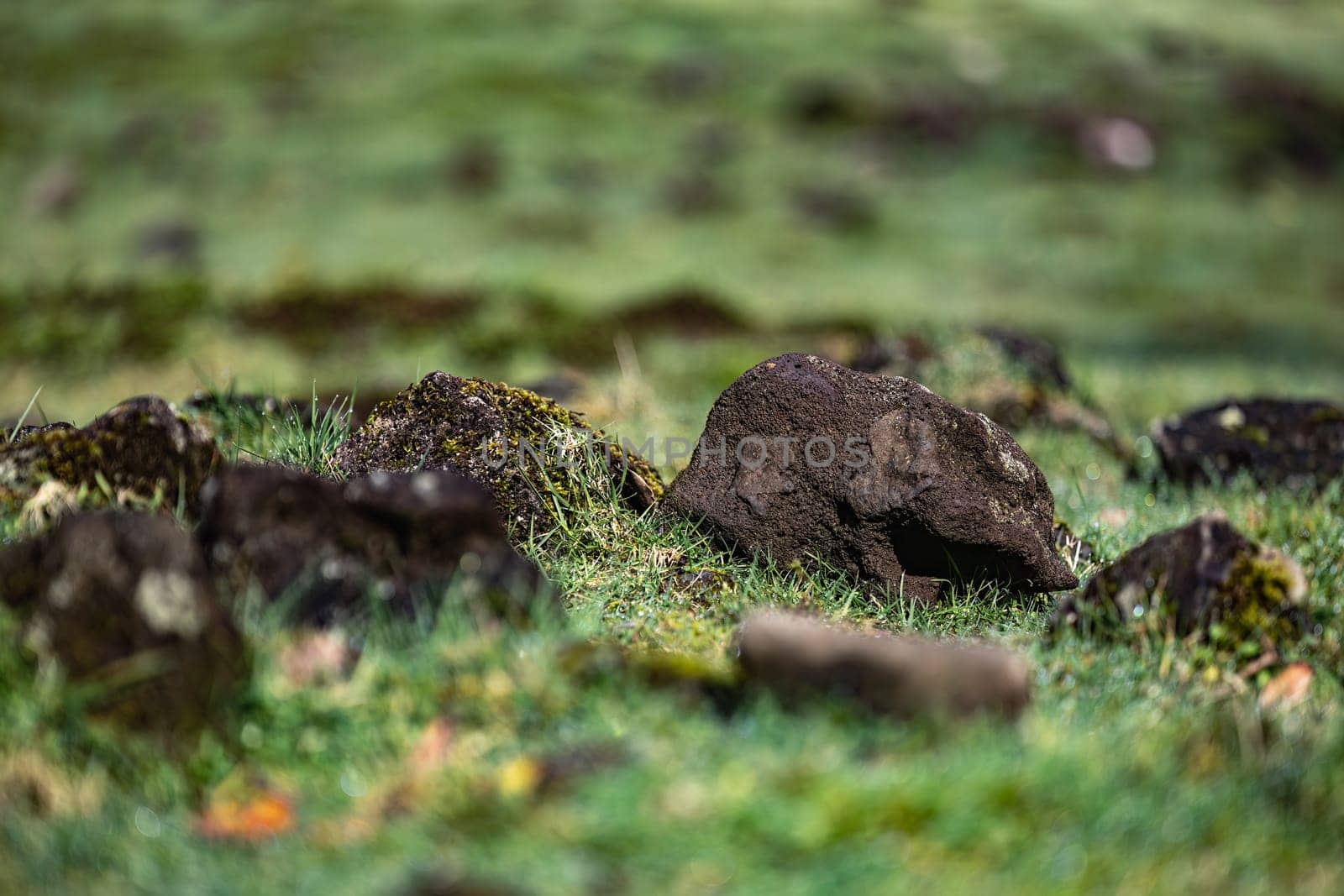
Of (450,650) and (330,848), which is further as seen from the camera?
(450,650)

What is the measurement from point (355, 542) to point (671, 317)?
43.5 ft

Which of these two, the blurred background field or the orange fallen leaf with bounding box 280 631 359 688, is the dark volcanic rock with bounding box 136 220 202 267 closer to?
the blurred background field

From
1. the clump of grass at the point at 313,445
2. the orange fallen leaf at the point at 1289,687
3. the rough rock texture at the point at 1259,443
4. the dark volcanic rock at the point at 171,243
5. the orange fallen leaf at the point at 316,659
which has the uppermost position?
the orange fallen leaf at the point at 316,659

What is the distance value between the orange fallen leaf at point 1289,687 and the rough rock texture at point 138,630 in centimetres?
334

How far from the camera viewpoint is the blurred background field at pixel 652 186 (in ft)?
52.3

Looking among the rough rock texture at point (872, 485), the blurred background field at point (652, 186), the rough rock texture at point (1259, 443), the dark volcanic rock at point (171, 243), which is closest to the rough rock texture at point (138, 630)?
the rough rock texture at point (872, 485)

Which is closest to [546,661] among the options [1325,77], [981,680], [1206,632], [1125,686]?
[981,680]

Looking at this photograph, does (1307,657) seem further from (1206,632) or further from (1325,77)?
(1325,77)

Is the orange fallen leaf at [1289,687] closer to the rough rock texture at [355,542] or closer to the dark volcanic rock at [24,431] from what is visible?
the rough rock texture at [355,542]

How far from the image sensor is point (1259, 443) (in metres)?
7.36

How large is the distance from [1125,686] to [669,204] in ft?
59.8

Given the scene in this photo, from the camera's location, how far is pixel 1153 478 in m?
7.72

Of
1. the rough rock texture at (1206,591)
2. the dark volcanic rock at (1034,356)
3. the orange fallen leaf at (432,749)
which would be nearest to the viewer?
the orange fallen leaf at (432,749)

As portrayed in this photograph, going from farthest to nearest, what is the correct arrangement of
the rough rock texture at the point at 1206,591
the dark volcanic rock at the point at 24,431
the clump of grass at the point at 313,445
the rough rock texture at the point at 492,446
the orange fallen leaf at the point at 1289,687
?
the clump of grass at the point at 313,445 → the rough rock texture at the point at 492,446 → the dark volcanic rock at the point at 24,431 → the rough rock texture at the point at 1206,591 → the orange fallen leaf at the point at 1289,687
